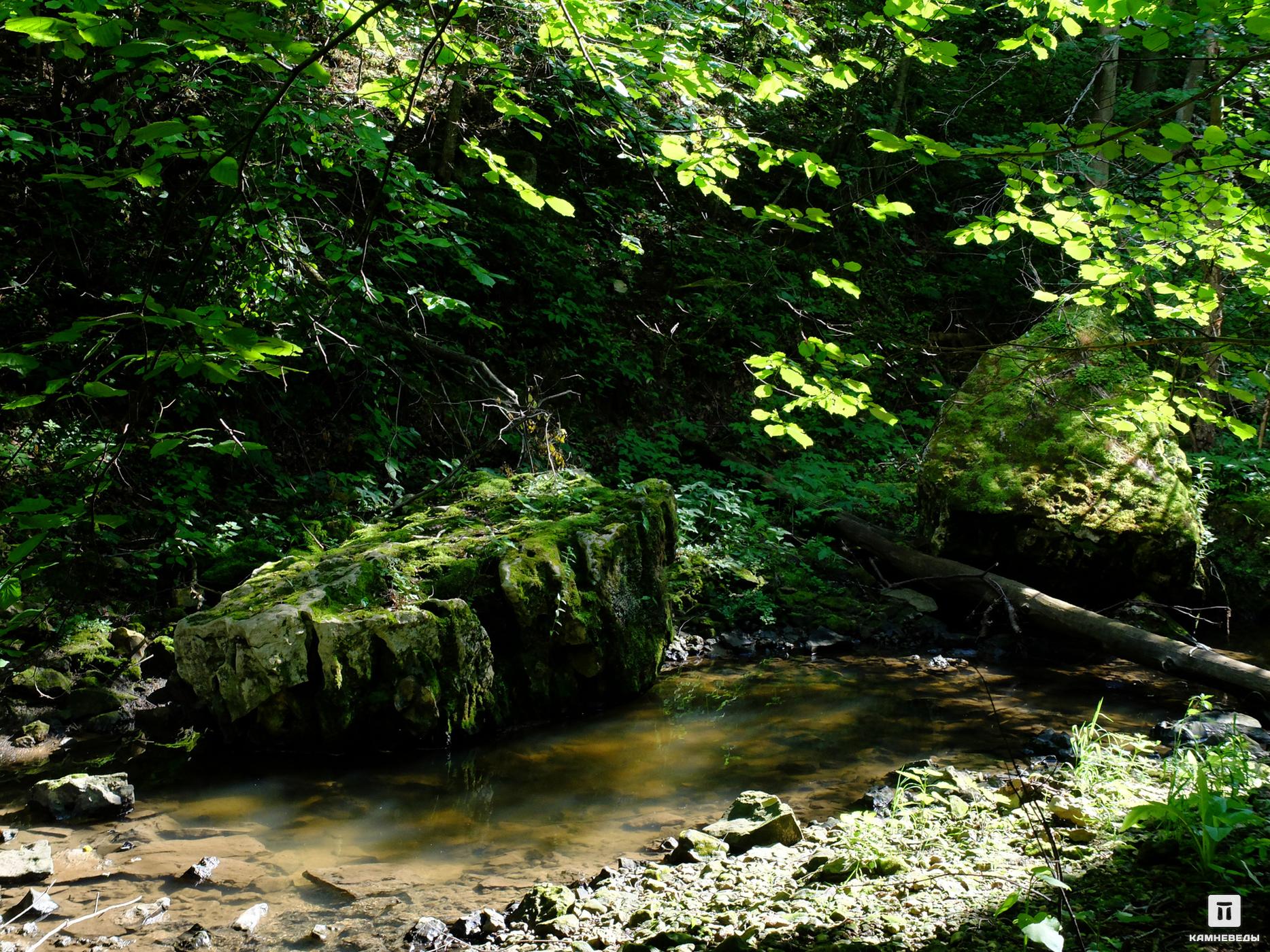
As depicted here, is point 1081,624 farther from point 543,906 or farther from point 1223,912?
point 543,906

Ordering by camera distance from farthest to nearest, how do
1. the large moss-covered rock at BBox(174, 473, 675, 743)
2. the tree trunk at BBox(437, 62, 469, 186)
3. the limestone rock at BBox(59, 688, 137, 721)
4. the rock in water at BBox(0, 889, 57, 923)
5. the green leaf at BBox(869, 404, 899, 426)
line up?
the tree trunk at BBox(437, 62, 469, 186) < the limestone rock at BBox(59, 688, 137, 721) < the large moss-covered rock at BBox(174, 473, 675, 743) < the rock in water at BBox(0, 889, 57, 923) < the green leaf at BBox(869, 404, 899, 426)

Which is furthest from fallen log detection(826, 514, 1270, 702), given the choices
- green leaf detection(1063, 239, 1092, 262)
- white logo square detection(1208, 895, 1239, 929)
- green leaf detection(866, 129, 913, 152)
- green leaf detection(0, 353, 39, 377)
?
green leaf detection(0, 353, 39, 377)

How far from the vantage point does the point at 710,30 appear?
4906mm

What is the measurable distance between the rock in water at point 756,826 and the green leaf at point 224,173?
130 inches

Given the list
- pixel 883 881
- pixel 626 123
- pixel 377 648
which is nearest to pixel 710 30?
pixel 626 123

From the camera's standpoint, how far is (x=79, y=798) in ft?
13.5

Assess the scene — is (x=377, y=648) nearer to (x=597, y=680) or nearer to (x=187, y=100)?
(x=597, y=680)

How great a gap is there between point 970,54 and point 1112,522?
9880 mm

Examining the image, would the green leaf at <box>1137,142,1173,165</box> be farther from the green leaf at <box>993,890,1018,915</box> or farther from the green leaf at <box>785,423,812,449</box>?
the green leaf at <box>993,890,1018,915</box>

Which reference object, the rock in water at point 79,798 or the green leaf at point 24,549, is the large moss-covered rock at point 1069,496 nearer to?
the rock in water at point 79,798

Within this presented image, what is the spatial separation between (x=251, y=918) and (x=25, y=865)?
1.11 metres

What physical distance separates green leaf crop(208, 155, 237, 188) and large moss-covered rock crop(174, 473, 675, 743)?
132 inches

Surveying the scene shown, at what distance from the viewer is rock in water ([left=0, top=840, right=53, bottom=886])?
3.44 metres

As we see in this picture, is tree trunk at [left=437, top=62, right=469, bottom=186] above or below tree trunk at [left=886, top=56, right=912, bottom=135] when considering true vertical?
below
